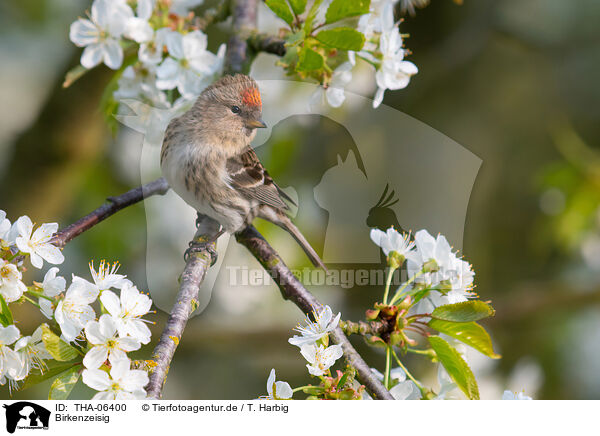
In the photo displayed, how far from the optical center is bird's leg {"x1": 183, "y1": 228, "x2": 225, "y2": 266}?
1.08 meters

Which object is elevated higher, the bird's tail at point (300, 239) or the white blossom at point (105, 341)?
the bird's tail at point (300, 239)

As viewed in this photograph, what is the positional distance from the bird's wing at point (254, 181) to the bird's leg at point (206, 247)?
101 mm

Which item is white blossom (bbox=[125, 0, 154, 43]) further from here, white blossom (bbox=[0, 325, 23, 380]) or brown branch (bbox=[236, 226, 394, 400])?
white blossom (bbox=[0, 325, 23, 380])

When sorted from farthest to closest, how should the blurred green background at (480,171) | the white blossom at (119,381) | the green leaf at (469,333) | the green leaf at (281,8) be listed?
the blurred green background at (480,171)
the green leaf at (281,8)
the green leaf at (469,333)
the white blossom at (119,381)

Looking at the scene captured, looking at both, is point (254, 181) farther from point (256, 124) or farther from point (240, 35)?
point (240, 35)

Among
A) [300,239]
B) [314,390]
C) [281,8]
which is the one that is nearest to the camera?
[314,390]

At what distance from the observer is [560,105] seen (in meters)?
2.21

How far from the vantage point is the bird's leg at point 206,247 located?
108cm

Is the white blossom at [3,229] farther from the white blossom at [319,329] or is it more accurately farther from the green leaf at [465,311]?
the green leaf at [465,311]

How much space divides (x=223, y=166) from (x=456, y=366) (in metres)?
0.61

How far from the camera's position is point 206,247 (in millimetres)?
1104

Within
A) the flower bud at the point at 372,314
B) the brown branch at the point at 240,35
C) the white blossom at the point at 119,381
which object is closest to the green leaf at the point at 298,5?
the brown branch at the point at 240,35

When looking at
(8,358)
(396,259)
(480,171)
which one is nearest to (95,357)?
Result: (8,358)
